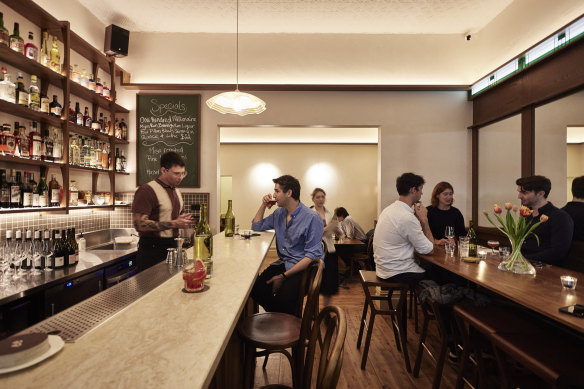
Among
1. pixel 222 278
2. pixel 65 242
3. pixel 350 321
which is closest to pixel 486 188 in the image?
pixel 350 321

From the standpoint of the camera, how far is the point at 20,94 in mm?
2572

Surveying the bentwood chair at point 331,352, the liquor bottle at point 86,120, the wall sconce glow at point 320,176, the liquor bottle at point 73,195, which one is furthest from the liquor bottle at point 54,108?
the wall sconce glow at point 320,176

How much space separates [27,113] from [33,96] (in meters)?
Answer: 0.17

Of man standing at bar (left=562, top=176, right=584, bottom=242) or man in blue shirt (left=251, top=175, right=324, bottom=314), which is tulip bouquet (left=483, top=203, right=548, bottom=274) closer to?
man standing at bar (left=562, top=176, right=584, bottom=242)

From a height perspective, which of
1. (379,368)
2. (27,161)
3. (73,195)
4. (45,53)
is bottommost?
(379,368)

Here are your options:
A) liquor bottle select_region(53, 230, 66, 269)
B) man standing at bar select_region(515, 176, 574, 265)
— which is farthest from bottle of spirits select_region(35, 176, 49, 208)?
man standing at bar select_region(515, 176, 574, 265)

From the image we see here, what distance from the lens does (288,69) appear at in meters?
4.38

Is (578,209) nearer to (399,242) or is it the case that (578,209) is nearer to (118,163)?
(399,242)

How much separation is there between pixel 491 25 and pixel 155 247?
15.6ft

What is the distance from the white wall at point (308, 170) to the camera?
7746mm

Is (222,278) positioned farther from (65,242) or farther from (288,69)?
(288,69)

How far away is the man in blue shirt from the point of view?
7.27 feet

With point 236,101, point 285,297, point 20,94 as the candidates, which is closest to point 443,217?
point 285,297

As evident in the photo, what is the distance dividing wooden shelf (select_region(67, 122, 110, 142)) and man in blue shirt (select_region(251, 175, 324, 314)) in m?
2.22
